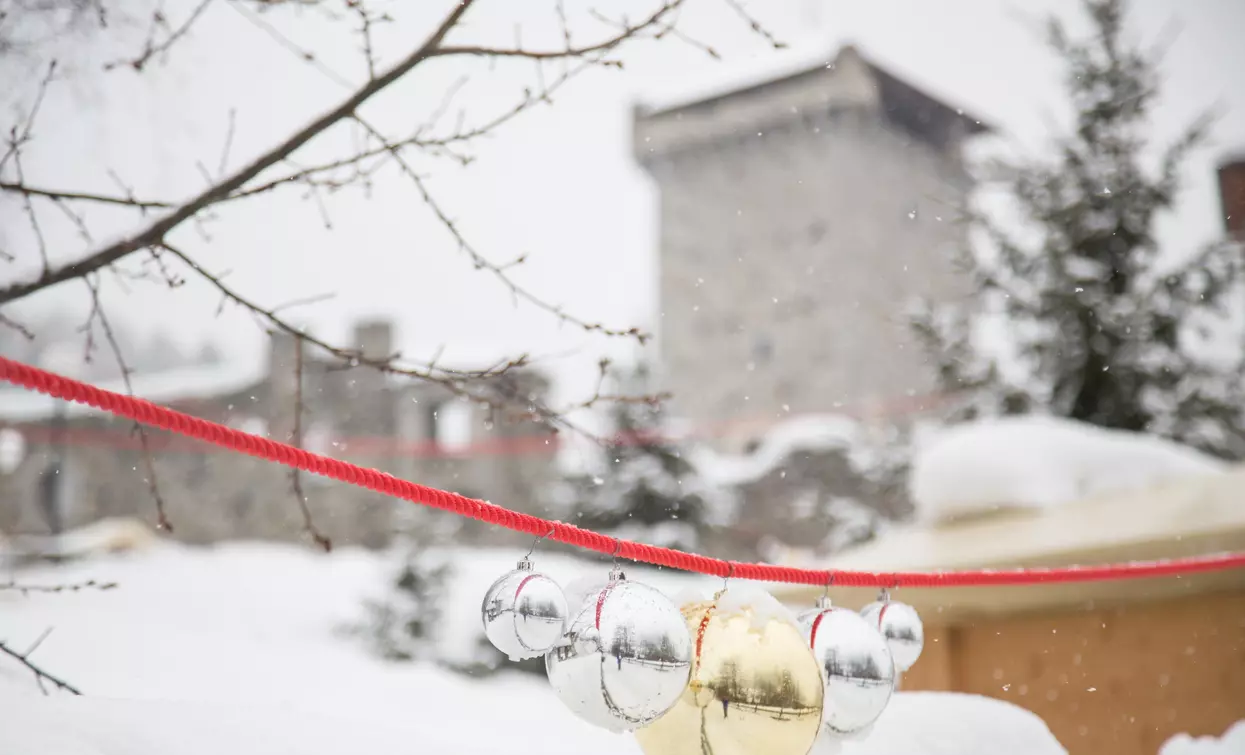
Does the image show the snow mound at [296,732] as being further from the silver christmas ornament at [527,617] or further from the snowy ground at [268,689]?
the silver christmas ornament at [527,617]

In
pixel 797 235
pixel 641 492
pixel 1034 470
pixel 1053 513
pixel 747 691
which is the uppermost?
pixel 797 235

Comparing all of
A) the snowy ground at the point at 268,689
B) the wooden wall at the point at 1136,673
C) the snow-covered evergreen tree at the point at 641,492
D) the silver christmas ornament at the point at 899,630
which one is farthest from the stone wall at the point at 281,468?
the silver christmas ornament at the point at 899,630

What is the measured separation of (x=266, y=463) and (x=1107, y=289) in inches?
568

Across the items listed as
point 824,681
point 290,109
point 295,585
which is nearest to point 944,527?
point 824,681

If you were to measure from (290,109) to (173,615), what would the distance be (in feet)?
21.9

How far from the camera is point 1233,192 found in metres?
10.6

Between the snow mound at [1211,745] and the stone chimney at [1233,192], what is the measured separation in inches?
339

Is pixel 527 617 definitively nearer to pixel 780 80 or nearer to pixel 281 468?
pixel 281 468

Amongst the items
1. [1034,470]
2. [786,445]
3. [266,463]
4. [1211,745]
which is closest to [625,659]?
[1211,745]

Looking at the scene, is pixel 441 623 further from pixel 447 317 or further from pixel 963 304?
pixel 447 317

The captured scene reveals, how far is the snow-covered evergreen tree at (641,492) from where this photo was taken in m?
10.8

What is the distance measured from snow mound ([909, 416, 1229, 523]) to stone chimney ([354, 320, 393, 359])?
43.6 ft

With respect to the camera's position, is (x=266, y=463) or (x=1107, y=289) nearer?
(x=1107, y=289)

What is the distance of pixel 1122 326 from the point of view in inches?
262
